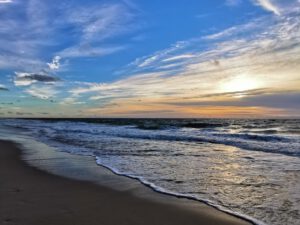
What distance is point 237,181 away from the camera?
834 centimetres

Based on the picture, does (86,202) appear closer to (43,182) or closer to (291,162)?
(43,182)

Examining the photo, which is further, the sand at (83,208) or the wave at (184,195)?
the wave at (184,195)

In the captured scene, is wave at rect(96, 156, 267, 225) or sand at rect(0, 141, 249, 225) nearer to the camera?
sand at rect(0, 141, 249, 225)

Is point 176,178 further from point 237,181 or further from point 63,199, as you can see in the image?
point 63,199

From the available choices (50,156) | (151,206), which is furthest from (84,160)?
(151,206)

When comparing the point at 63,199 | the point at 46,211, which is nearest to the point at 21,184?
the point at 63,199

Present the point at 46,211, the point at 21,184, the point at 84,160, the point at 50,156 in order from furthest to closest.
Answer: the point at 50,156 → the point at 84,160 → the point at 21,184 → the point at 46,211

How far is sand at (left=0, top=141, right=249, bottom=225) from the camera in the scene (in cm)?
522

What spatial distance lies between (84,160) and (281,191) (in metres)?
7.35

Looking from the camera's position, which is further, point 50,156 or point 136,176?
point 50,156

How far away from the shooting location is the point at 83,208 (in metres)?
5.86

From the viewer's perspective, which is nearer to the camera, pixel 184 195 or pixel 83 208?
pixel 83 208

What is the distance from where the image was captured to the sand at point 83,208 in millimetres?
5223

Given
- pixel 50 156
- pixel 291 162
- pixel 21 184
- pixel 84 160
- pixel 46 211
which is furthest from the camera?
pixel 50 156
